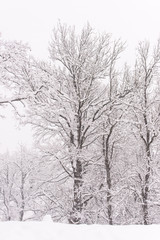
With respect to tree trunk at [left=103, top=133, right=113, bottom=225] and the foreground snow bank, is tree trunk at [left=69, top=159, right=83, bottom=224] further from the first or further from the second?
the foreground snow bank

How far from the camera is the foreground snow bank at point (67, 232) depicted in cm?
582

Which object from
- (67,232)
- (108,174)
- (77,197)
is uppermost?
(108,174)

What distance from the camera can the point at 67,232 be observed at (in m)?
6.14

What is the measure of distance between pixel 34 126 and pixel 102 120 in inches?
128

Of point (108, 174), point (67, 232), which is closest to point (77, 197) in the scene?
point (108, 174)

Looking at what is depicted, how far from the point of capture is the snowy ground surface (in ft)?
19.1

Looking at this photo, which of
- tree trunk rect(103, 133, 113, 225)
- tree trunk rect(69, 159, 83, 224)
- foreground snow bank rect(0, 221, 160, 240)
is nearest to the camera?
foreground snow bank rect(0, 221, 160, 240)

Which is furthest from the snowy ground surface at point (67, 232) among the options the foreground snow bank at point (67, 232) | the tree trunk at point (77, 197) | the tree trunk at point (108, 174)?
the tree trunk at point (108, 174)

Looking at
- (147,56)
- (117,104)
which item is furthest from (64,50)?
(147,56)

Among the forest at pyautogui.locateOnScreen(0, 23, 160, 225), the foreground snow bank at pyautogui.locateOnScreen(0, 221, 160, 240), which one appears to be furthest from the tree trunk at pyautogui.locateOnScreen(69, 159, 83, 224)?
the foreground snow bank at pyautogui.locateOnScreen(0, 221, 160, 240)

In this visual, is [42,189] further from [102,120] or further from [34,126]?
[102,120]

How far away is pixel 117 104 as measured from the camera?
13953 mm

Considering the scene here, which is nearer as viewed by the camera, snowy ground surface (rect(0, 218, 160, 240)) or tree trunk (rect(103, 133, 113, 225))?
snowy ground surface (rect(0, 218, 160, 240))

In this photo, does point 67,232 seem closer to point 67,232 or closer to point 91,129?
point 67,232
